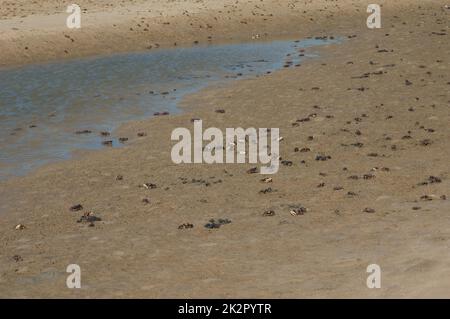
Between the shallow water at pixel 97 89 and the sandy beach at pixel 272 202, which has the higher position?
the shallow water at pixel 97 89

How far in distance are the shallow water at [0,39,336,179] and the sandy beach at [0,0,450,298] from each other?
146cm

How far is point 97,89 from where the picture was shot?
3303cm

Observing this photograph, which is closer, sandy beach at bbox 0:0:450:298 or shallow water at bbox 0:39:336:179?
sandy beach at bbox 0:0:450:298

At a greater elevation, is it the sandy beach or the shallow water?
the shallow water

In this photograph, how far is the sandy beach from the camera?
13047 millimetres

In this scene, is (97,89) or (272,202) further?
(97,89)

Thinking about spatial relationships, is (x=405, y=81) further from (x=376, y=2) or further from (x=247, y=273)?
(x=376, y=2)

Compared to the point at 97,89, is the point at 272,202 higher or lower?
lower

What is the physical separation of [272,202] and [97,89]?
17256 millimetres

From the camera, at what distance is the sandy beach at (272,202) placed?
1305 centimetres

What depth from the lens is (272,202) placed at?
1764 cm

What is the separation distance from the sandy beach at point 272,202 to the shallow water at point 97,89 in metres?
1.46

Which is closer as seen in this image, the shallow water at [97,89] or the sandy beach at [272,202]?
the sandy beach at [272,202]
